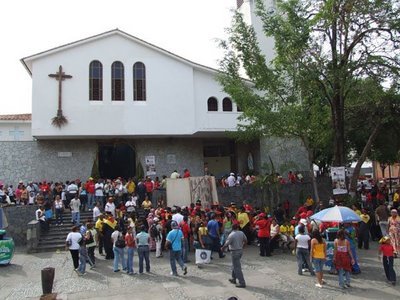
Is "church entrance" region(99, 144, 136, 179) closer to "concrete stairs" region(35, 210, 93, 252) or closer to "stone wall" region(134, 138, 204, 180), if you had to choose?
"stone wall" region(134, 138, 204, 180)

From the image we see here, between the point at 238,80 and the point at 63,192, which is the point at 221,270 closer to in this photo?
the point at 238,80

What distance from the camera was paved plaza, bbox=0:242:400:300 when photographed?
980cm

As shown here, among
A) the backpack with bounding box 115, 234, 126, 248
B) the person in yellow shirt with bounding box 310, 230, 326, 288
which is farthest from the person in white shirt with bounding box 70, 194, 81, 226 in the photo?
the person in yellow shirt with bounding box 310, 230, 326, 288

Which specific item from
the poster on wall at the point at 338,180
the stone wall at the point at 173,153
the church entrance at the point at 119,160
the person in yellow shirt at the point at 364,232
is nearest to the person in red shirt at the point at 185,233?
the person in yellow shirt at the point at 364,232

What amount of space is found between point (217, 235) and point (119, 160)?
14005 millimetres

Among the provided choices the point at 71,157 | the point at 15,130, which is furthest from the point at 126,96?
the point at 15,130

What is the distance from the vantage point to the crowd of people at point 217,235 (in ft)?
34.0

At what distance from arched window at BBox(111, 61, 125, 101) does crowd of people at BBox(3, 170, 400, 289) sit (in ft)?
22.6

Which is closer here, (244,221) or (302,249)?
(302,249)

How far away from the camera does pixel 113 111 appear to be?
2384cm

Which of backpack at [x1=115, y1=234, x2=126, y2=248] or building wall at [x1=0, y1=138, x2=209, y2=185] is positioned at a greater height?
building wall at [x1=0, y1=138, x2=209, y2=185]

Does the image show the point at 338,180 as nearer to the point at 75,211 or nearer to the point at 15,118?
the point at 75,211

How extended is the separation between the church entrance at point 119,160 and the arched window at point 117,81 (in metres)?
3.64

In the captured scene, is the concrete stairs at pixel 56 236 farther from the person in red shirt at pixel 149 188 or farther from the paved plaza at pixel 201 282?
the person in red shirt at pixel 149 188
